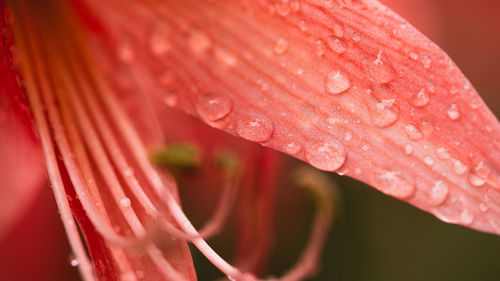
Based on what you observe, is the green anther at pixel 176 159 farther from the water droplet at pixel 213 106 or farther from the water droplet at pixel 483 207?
the water droplet at pixel 483 207

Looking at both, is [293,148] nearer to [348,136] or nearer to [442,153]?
[348,136]

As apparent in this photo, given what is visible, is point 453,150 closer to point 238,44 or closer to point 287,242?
point 238,44

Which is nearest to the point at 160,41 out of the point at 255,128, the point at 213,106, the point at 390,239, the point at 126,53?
the point at 126,53

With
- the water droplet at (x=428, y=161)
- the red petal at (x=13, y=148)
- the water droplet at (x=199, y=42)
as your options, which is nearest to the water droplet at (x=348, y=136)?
the water droplet at (x=428, y=161)

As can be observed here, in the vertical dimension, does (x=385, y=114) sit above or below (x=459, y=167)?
above

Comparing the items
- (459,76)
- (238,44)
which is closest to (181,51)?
(238,44)

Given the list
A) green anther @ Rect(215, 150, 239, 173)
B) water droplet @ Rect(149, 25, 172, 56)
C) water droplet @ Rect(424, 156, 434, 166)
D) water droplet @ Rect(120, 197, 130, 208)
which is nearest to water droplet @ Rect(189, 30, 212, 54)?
water droplet @ Rect(149, 25, 172, 56)

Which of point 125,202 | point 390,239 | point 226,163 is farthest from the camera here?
point 390,239

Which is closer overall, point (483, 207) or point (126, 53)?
point (483, 207)

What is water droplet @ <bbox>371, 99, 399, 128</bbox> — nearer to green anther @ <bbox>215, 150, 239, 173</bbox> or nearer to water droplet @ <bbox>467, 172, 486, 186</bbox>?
water droplet @ <bbox>467, 172, 486, 186</bbox>
